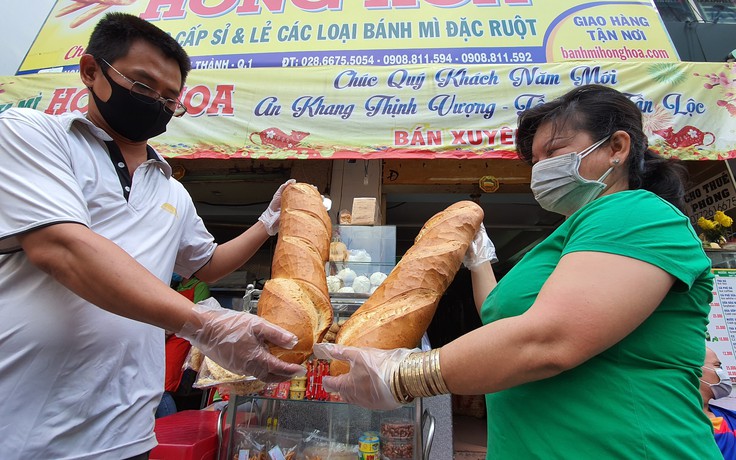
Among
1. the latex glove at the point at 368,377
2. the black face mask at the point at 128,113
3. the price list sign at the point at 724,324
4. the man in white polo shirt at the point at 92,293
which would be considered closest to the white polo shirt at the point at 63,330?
the man in white polo shirt at the point at 92,293

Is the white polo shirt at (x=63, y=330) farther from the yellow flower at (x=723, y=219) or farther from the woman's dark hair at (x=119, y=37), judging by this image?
the yellow flower at (x=723, y=219)

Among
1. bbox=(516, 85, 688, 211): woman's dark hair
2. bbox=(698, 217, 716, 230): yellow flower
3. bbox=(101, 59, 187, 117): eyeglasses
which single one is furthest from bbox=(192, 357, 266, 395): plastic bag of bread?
bbox=(698, 217, 716, 230): yellow flower

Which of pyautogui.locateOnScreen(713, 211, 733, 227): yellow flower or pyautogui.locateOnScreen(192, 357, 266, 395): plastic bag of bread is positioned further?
pyautogui.locateOnScreen(713, 211, 733, 227): yellow flower

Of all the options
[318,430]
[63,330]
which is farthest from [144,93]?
[318,430]

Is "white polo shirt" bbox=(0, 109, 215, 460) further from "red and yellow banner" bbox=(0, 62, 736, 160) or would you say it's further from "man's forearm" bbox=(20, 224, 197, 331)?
"red and yellow banner" bbox=(0, 62, 736, 160)

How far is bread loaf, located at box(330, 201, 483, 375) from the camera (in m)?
1.16

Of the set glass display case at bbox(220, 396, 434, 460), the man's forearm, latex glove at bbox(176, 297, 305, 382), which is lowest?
glass display case at bbox(220, 396, 434, 460)

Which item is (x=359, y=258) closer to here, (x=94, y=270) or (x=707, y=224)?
(x=94, y=270)

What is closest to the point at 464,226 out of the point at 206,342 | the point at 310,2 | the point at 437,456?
the point at 206,342

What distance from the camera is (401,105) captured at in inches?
130

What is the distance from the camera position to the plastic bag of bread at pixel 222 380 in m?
1.57

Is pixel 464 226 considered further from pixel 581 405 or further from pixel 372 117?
pixel 372 117

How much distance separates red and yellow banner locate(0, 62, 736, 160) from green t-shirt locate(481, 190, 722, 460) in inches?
94.1

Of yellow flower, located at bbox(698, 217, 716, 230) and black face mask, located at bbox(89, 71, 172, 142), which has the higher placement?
yellow flower, located at bbox(698, 217, 716, 230)
